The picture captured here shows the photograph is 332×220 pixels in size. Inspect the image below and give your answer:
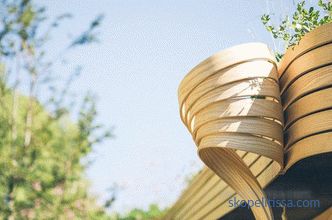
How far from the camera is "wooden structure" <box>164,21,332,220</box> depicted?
152 inches

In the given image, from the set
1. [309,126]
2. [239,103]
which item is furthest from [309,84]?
[239,103]

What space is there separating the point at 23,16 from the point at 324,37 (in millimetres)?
6566

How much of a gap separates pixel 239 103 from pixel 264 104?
0.25 meters

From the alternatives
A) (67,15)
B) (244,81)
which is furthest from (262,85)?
(67,15)

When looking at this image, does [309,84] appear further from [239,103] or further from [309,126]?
[239,103]

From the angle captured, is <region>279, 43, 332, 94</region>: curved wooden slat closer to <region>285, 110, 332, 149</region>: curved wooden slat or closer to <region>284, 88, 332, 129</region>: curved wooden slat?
<region>284, 88, 332, 129</region>: curved wooden slat

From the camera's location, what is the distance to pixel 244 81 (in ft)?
13.9

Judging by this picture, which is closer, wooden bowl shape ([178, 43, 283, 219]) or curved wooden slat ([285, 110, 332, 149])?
curved wooden slat ([285, 110, 332, 149])

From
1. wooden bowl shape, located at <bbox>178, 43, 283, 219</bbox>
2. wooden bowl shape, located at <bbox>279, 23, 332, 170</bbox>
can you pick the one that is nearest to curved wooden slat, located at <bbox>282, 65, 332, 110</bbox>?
wooden bowl shape, located at <bbox>279, 23, 332, 170</bbox>

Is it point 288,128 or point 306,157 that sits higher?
point 288,128

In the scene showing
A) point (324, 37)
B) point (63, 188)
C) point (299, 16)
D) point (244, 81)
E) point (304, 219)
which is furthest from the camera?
point (63, 188)

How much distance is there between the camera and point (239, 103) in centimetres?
418

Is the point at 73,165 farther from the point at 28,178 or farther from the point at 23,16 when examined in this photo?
the point at 23,16

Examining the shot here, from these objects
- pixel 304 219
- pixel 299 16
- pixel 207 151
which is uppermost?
pixel 299 16
